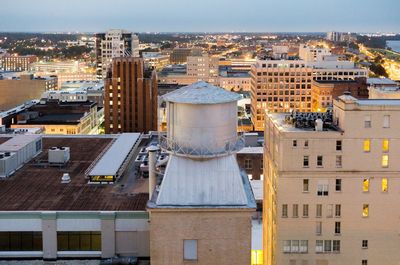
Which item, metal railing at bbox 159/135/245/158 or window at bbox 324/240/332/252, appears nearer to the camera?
metal railing at bbox 159/135/245/158

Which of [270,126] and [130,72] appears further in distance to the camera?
[130,72]

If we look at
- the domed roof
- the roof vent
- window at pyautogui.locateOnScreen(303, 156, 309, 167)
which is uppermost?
the domed roof

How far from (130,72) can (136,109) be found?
9246mm

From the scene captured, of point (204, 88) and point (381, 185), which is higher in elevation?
point (204, 88)

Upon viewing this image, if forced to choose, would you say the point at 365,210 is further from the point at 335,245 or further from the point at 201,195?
the point at 201,195

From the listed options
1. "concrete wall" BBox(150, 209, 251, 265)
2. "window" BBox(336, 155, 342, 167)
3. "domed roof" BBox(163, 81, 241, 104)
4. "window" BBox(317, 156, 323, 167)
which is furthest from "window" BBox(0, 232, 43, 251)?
"window" BBox(336, 155, 342, 167)

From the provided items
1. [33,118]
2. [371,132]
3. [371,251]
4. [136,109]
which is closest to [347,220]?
[371,251]

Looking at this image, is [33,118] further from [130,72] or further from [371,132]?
[371,132]

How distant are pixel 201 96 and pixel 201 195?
651 cm

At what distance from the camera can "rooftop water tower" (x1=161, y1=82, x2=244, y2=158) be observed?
41.5 m

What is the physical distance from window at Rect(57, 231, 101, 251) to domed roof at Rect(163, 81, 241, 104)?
16.0 meters

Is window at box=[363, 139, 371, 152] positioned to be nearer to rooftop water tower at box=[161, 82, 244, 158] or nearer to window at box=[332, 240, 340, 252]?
A: window at box=[332, 240, 340, 252]

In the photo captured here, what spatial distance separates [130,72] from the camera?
15650cm

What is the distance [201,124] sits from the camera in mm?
41625
